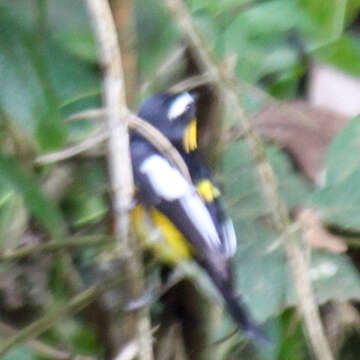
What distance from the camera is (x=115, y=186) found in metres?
1.14

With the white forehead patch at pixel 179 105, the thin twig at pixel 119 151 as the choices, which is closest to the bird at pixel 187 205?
the white forehead patch at pixel 179 105

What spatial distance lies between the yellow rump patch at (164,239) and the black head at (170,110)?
152 millimetres

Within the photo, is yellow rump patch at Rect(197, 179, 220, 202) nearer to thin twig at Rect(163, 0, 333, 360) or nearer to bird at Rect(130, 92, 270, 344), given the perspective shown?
bird at Rect(130, 92, 270, 344)

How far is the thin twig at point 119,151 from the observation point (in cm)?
107

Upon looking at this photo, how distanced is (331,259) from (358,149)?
172 millimetres

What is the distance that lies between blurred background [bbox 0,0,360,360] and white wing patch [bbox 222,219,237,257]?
0.19ft

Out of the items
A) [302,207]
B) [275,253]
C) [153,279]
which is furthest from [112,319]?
[302,207]

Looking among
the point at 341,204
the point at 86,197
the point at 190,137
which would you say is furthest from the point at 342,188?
the point at 86,197

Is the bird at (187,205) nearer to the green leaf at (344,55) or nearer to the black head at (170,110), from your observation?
the black head at (170,110)

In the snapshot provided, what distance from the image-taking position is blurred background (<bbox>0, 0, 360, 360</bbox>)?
4.03 feet

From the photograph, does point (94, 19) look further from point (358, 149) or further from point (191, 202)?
point (358, 149)

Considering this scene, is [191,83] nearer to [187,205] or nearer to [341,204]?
[187,205]

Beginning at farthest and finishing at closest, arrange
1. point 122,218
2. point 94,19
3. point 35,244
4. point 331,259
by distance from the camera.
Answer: point 331,259
point 35,244
point 122,218
point 94,19

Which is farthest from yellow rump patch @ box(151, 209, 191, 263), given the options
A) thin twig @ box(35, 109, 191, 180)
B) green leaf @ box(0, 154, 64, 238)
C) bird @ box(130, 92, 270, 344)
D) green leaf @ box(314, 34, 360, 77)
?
green leaf @ box(314, 34, 360, 77)
